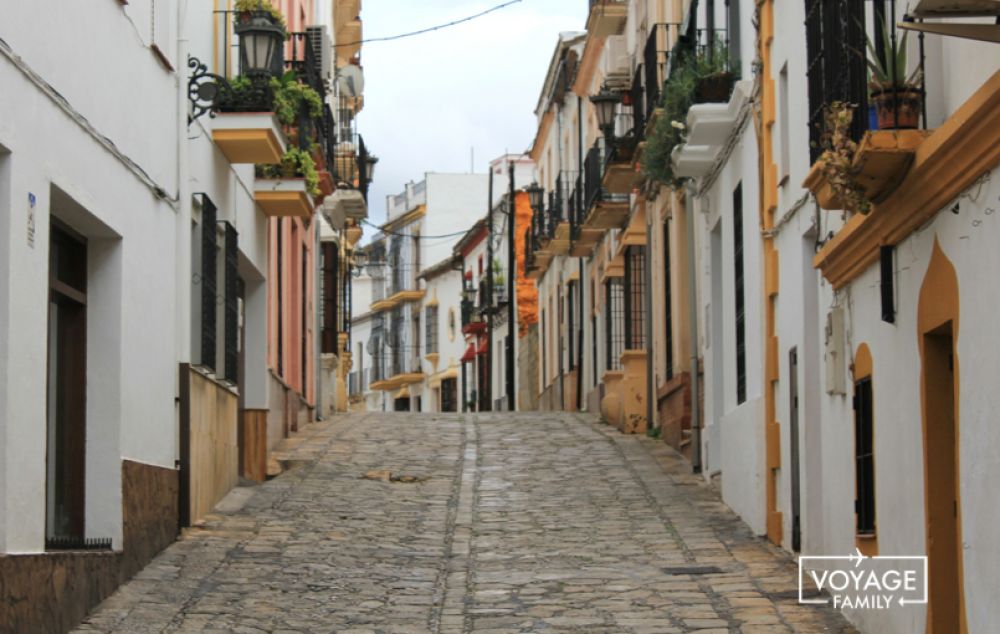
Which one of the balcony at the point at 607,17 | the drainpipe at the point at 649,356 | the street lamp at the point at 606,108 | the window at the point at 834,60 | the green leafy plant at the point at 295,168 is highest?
the balcony at the point at 607,17

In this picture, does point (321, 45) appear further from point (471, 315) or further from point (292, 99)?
point (471, 315)

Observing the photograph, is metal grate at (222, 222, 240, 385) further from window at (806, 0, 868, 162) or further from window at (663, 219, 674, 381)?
window at (663, 219, 674, 381)

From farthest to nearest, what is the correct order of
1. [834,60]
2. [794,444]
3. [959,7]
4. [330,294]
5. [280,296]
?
[330,294] → [280,296] → [794,444] → [834,60] → [959,7]

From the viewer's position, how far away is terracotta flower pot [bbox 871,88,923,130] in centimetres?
900

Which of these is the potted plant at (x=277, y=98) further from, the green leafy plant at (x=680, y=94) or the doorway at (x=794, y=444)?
the doorway at (x=794, y=444)

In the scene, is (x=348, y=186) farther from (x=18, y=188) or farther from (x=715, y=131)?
(x=18, y=188)

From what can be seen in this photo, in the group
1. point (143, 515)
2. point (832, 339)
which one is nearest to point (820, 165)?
point (832, 339)

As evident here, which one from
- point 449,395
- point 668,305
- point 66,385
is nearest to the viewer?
point 66,385

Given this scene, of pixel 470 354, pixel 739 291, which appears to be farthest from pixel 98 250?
pixel 470 354

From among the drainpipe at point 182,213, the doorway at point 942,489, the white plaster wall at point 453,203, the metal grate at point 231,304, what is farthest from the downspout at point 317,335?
the white plaster wall at point 453,203

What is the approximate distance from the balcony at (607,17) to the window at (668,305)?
20.1 feet

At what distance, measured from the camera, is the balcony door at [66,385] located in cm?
1163

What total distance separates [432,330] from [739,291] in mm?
43880

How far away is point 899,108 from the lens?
9.02 m
